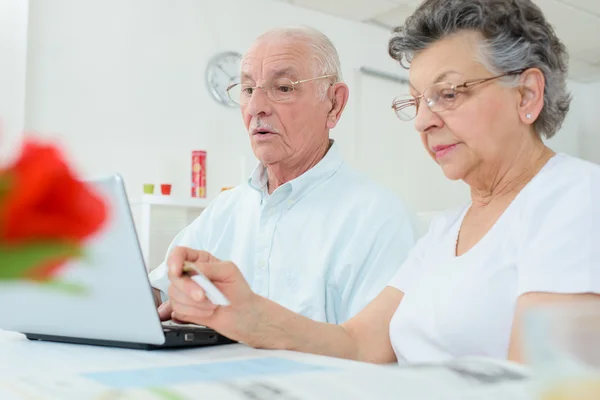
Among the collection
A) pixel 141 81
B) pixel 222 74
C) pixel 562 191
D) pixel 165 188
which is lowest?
pixel 562 191

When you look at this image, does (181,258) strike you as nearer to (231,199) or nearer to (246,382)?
(246,382)

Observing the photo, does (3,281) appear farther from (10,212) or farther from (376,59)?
(376,59)

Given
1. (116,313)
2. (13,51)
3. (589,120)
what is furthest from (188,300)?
(589,120)

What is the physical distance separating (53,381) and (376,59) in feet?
14.2

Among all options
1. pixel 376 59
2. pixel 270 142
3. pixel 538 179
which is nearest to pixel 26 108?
pixel 270 142

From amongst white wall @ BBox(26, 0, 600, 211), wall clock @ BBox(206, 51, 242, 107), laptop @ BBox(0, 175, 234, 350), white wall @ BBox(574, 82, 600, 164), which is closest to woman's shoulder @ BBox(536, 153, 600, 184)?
laptop @ BBox(0, 175, 234, 350)

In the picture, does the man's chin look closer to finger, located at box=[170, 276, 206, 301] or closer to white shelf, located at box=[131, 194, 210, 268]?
finger, located at box=[170, 276, 206, 301]

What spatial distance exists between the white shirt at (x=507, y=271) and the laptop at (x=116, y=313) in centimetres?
31

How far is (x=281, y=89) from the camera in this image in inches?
67.0

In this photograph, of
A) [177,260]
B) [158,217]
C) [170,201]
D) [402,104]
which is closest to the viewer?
[177,260]

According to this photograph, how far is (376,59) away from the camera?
4.64 m

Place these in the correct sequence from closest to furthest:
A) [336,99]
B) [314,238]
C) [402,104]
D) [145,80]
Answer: [402,104] < [314,238] < [336,99] < [145,80]

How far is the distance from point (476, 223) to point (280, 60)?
0.82m

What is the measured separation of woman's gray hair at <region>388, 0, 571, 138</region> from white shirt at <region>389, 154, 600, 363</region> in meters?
0.13
